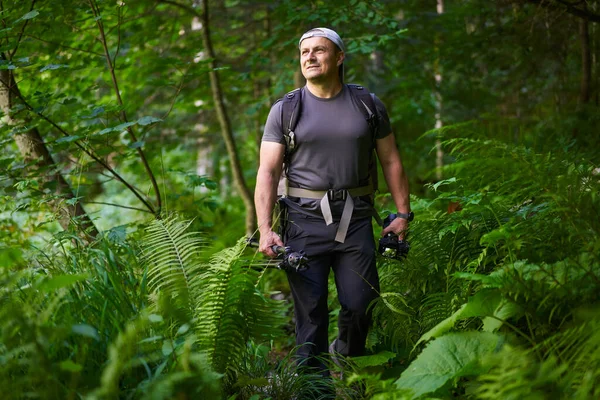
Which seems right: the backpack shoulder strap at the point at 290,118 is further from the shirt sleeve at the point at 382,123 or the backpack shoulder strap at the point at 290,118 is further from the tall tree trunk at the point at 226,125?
the tall tree trunk at the point at 226,125

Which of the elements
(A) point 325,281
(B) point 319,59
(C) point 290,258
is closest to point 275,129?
(B) point 319,59

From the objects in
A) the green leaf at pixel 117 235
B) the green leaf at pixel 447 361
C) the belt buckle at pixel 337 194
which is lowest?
the green leaf at pixel 447 361

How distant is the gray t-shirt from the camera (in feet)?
14.6

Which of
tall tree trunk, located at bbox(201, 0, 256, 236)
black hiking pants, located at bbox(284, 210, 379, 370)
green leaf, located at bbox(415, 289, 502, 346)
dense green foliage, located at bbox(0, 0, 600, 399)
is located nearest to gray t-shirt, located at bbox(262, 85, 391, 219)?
black hiking pants, located at bbox(284, 210, 379, 370)

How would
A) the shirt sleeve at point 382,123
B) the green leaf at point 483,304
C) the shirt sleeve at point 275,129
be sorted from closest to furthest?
the green leaf at point 483,304
the shirt sleeve at point 275,129
the shirt sleeve at point 382,123

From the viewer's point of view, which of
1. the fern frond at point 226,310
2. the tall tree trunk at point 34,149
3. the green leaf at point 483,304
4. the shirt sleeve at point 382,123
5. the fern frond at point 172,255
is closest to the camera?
the green leaf at point 483,304

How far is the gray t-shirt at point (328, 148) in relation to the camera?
4.45 meters

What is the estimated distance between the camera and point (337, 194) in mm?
4434

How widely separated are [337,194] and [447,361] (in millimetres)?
1675

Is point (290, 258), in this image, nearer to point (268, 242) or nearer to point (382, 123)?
point (268, 242)

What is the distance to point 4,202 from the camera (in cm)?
541

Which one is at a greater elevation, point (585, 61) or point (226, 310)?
point (585, 61)

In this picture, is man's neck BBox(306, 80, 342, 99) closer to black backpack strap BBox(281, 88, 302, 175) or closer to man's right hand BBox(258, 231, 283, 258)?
black backpack strap BBox(281, 88, 302, 175)

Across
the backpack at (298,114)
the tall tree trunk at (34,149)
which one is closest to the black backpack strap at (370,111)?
the backpack at (298,114)
